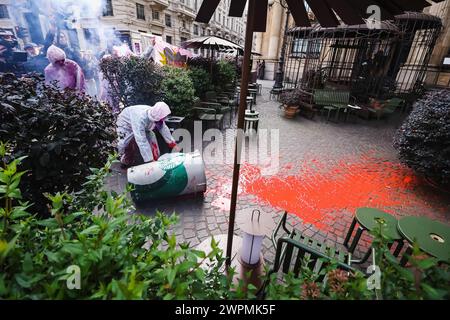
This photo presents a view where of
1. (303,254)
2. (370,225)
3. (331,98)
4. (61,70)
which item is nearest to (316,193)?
(370,225)

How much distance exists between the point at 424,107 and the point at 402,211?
2.68 m

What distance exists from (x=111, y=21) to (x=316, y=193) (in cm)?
3050

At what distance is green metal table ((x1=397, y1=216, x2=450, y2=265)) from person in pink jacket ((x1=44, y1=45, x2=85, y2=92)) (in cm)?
721

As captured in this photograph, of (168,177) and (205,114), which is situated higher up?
(205,114)

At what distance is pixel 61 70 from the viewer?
5.85 metres

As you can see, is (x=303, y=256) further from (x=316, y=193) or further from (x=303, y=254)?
(x=316, y=193)

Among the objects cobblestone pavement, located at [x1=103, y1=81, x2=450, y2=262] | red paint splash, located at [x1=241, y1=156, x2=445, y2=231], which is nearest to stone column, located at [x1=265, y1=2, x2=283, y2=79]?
cobblestone pavement, located at [x1=103, y1=81, x2=450, y2=262]

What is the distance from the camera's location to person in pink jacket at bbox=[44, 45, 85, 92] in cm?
563

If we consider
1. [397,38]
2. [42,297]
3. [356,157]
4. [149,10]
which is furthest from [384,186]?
[149,10]

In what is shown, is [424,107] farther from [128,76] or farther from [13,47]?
[13,47]

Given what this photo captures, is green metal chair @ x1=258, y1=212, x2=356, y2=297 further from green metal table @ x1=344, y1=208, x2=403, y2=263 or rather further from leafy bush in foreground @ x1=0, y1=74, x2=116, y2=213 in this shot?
leafy bush in foreground @ x1=0, y1=74, x2=116, y2=213

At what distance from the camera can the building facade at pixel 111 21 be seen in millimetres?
13883

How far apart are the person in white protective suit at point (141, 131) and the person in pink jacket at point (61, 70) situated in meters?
2.00

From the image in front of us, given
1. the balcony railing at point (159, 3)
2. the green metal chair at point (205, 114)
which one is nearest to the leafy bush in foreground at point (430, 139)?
the green metal chair at point (205, 114)
